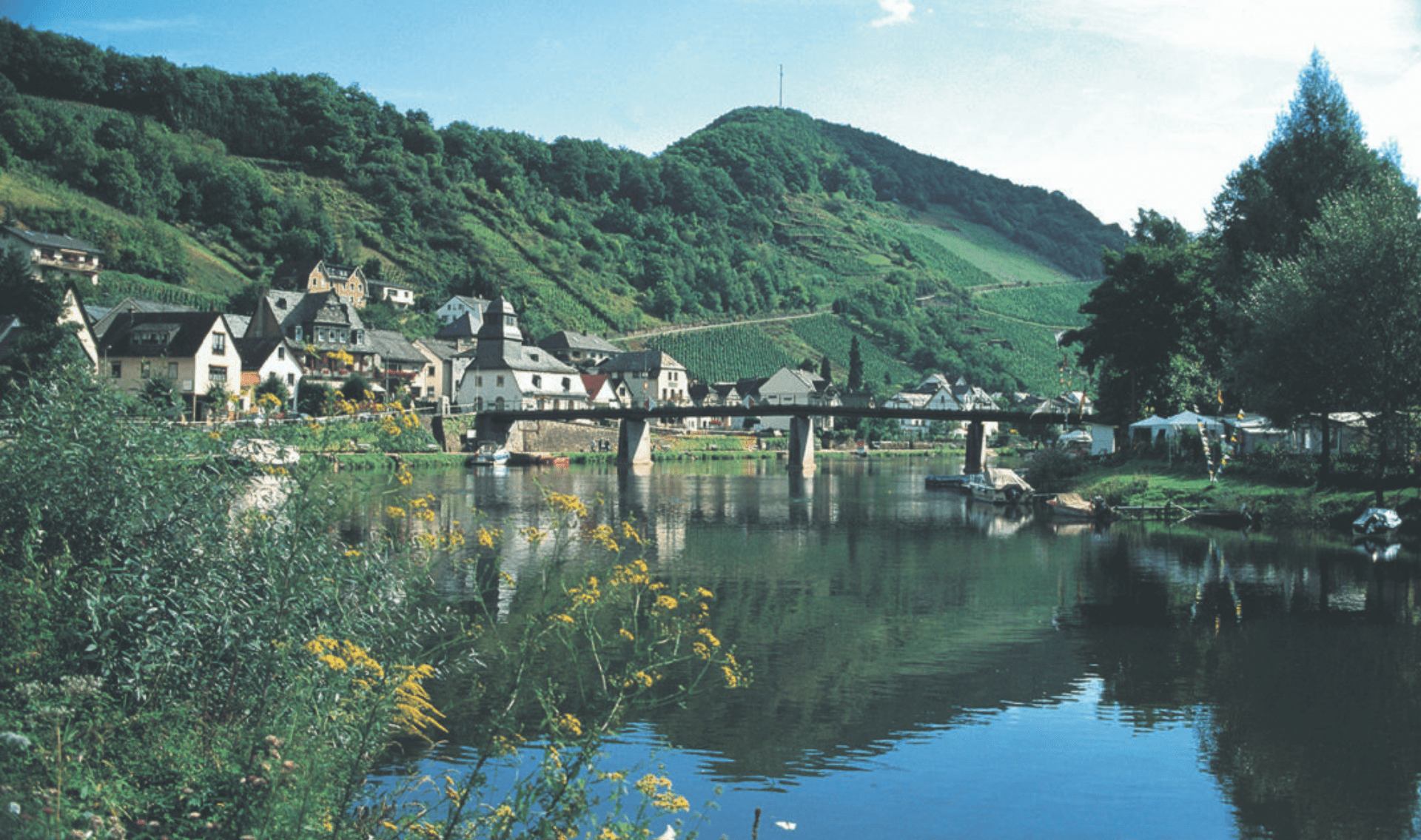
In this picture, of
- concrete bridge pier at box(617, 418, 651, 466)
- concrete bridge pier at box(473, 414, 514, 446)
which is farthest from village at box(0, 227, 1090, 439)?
concrete bridge pier at box(617, 418, 651, 466)

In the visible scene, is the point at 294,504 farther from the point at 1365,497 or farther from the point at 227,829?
the point at 1365,497

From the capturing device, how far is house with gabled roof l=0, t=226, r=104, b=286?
87.1 metres

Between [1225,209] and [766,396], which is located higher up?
[1225,209]

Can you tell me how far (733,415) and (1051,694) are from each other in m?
67.6

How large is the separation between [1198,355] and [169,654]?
67.4m

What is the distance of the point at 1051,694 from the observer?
1906 centimetres

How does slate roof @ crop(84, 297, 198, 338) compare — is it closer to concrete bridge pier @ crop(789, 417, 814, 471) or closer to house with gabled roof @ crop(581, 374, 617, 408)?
house with gabled roof @ crop(581, 374, 617, 408)

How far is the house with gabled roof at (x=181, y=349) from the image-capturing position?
70500 mm

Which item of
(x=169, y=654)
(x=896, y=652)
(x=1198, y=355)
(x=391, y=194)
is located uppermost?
(x=391, y=194)

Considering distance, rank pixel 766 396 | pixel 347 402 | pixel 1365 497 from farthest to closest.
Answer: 1. pixel 766 396
2. pixel 1365 497
3. pixel 347 402

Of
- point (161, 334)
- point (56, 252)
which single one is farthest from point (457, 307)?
point (161, 334)

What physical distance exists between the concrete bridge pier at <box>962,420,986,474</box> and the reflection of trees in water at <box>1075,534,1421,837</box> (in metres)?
46.8

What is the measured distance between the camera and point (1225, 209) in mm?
56156

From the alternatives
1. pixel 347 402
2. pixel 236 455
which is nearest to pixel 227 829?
pixel 347 402
